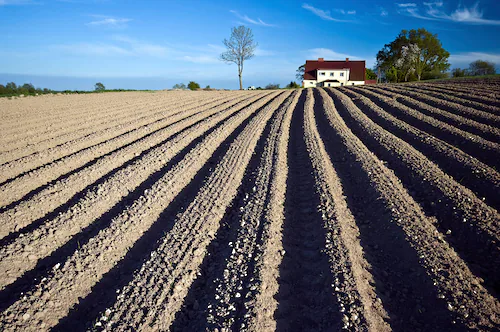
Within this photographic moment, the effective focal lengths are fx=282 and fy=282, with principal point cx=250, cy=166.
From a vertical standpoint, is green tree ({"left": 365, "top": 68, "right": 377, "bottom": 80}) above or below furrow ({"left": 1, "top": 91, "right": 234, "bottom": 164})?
above

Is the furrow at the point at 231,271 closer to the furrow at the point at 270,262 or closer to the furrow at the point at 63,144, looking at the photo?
the furrow at the point at 270,262

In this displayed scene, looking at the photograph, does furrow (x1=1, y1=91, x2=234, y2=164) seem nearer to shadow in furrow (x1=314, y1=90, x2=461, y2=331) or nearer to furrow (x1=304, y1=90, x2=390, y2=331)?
furrow (x1=304, y1=90, x2=390, y2=331)

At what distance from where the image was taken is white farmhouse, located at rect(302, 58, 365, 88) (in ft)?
163

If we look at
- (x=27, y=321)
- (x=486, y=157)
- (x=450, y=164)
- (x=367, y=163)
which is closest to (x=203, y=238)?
(x=27, y=321)

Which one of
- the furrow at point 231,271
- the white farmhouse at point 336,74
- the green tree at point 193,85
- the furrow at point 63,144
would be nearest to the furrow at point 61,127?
the furrow at point 63,144

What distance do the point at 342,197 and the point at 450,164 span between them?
300 centimetres

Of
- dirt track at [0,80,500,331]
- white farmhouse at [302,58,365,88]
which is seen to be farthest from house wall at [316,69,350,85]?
dirt track at [0,80,500,331]

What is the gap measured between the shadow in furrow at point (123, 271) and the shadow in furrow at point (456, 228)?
421cm

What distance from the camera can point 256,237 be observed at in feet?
13.6

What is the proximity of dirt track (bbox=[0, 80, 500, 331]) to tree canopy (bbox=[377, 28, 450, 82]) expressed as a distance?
45302 mm

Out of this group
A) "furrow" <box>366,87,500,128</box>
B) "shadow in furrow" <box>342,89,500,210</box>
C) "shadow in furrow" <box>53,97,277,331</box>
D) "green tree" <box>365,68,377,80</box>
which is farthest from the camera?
"green tree" <box>365,68,377,80</box>

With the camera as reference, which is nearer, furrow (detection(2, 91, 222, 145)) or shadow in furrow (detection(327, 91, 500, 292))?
shadow in furrow (detection(327, 91, 500, 292))

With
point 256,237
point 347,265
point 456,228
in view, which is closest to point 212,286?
point 256,237

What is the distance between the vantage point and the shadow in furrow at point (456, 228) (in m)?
3.50
